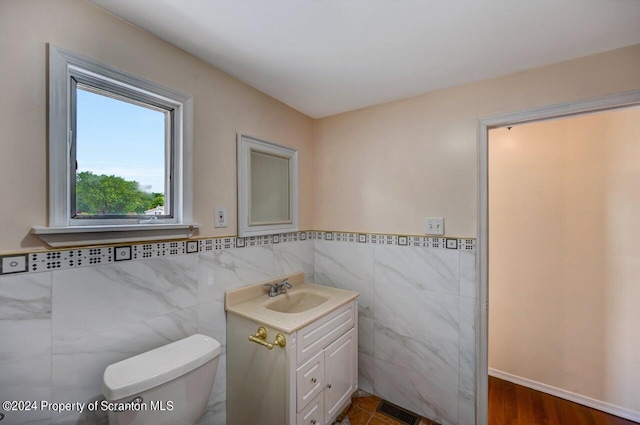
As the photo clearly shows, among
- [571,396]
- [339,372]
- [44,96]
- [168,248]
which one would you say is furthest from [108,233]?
[571,396]

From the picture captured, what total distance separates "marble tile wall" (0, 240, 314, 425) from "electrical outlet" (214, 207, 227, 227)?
0.51ft

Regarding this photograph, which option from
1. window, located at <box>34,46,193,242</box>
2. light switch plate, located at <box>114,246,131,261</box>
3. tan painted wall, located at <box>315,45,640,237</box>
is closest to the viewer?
window, located at <box>34,46,193,242</box>

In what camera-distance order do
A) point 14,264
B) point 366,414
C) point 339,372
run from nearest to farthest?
point 14,264 < point 339,372 < point 366,414

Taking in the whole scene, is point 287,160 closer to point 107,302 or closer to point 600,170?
point 107,302

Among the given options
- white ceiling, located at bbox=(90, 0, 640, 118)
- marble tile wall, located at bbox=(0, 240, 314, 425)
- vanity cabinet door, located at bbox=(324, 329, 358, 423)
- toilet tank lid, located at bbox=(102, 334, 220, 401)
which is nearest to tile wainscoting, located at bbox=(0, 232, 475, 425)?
marble tile wall, located at bbox=(0, 240, 314, 425)

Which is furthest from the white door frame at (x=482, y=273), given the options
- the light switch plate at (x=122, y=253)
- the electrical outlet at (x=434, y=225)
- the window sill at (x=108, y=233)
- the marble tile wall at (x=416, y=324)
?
the light switch plate at (x=122, y=253)

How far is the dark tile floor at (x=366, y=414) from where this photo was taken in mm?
1755

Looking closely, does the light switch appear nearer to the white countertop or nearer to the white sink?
the white countertop

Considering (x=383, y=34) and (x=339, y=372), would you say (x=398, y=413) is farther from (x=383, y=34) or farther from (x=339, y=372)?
(x=383, y=34)

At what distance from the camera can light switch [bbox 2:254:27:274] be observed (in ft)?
2.94

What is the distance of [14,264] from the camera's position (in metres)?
0.91

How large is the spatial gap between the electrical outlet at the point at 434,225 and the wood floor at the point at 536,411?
1.35 meters

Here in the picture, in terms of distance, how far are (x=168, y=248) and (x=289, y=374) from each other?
0.87m

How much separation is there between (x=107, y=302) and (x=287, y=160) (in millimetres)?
1429
